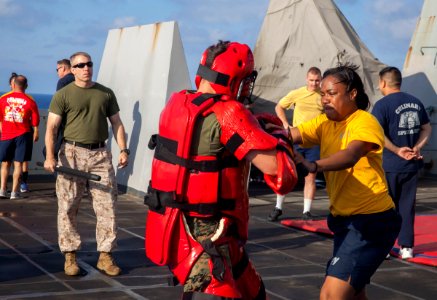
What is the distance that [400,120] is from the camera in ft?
25.9

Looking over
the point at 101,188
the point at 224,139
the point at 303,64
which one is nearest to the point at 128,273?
the point at 101,188

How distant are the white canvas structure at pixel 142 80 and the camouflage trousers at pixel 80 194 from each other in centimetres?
430

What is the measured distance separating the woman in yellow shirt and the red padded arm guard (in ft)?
2.56

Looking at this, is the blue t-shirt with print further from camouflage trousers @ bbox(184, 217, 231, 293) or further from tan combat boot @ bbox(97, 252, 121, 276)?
camouflage trousers @ bbox(184, 217, 231, 293)

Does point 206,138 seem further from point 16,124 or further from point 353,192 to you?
point 16,124

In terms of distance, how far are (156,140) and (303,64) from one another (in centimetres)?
1082

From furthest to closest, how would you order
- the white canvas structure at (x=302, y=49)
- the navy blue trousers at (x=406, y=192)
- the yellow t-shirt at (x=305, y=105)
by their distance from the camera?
1. the white canvas structure at (x=302, y=49)
2. the yellow t-shirt at (x=305, y=105)
3. the navy blue trousers at (x=406, y=192)

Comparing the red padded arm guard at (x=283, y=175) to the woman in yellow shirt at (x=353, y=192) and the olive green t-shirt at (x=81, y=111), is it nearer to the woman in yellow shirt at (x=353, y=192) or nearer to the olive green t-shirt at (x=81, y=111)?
the woman in yellow shirt at (x=353, y=192)

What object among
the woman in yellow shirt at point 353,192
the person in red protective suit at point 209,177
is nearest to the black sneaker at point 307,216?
the woman in yellow shirt at point 353,192

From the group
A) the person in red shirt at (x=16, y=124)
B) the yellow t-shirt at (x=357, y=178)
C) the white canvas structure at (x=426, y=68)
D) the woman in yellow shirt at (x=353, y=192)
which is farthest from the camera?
the white canvas structure at (x=426, y=68)

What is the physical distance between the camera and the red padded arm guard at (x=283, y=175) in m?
3.96

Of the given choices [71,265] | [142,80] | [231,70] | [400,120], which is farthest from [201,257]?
[142,80]

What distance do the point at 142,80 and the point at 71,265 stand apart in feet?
18.2

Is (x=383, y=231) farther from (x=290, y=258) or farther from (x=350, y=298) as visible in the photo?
(x=290, y=258)
